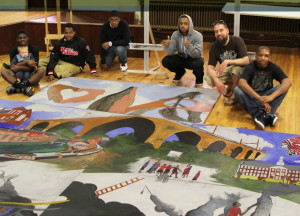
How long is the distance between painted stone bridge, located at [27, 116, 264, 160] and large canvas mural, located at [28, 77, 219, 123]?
22 cm

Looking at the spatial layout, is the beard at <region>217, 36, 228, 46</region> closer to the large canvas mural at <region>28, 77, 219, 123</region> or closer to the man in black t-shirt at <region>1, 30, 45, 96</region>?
the large canvas mural at <region>28, 77, 219, 123</region>

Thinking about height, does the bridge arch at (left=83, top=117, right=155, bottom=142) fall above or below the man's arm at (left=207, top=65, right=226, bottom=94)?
below

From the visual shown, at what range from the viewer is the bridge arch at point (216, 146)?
3.90 m

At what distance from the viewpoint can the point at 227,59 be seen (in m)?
5.07

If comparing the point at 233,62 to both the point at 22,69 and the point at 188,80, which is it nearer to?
the point at 188,80

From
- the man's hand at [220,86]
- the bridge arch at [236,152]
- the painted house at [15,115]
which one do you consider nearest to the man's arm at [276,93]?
the man's hand at [220,86]

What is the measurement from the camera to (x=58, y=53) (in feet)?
20.0

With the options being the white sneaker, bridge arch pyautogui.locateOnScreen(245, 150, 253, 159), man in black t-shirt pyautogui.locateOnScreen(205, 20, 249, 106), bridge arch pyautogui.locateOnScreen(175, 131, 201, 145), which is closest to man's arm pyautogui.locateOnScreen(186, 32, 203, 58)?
man in black t-shirt pyautogui.locateOnScreen(205, 20, 249, 106)

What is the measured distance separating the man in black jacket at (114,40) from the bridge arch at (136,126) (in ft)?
6.38

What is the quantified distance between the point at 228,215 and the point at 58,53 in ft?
12.5

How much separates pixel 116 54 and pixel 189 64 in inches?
50.3

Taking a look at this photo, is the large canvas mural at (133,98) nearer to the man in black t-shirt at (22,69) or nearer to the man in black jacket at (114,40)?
the man in black t-shirt at (22,69)

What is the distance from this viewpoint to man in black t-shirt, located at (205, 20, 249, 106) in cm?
497

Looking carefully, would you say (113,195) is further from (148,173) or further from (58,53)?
(58,53)
